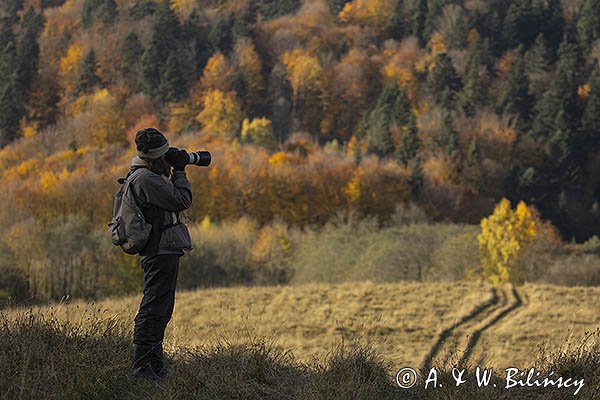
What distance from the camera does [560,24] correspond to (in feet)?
399

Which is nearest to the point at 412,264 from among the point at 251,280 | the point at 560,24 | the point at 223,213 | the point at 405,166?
the point at 251,280

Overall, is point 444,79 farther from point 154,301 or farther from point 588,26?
point 154,301

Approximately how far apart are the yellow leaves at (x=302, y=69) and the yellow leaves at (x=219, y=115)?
12.0 metres

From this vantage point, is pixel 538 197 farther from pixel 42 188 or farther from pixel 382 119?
pixel 42 188

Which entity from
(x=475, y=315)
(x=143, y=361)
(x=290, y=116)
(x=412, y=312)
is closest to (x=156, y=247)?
(x=143, y=361)

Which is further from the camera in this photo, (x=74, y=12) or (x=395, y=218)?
(x=74, y=12)

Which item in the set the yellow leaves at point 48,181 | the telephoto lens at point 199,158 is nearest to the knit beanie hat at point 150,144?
the telephoto lens at point 199,158

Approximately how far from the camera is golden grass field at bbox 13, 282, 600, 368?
18.3 metres

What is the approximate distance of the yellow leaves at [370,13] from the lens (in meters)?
139

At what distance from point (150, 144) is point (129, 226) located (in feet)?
2.09

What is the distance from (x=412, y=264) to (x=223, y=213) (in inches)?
1180

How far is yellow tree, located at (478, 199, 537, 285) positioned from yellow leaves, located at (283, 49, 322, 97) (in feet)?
201

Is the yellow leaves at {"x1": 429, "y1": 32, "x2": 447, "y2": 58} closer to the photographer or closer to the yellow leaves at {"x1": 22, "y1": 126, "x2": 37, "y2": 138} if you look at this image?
the yellow leaves at {"x1": 22, "y1": 126, "x2": 37, "y2": 138}

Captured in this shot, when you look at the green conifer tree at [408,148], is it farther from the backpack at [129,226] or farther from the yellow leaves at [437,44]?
the backpack at [129,226]
